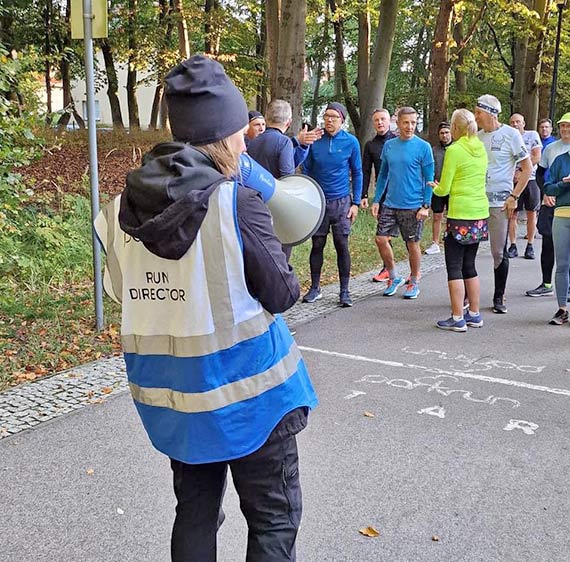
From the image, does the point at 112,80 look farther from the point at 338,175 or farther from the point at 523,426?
the point at 523,426

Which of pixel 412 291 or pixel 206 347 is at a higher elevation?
pixel 206 347

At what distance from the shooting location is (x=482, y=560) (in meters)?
2.89

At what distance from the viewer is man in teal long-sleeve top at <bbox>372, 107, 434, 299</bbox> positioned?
7383 mm

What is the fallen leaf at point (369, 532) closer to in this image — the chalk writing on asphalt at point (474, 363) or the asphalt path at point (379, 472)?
the asphalt path at point (379, 472)

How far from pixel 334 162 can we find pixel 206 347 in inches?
222

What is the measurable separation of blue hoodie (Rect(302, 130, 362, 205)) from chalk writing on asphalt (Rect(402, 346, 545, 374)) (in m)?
2.27

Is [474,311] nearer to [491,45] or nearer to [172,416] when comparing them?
[172,416]

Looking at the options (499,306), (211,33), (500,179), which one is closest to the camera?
(500,179)

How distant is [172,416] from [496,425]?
111 inches

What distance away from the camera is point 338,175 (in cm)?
739

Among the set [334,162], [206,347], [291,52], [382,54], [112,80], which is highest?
[112,80]

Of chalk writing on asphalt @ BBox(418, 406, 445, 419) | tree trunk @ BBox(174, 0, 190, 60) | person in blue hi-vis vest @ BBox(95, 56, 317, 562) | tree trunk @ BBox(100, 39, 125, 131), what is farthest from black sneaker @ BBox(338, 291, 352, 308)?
tree trunk @ BBox(100, 39, 125, 131)

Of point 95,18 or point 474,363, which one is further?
point 95,18

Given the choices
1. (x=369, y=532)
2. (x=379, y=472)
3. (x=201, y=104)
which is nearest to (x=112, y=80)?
(x=379, y=472)
